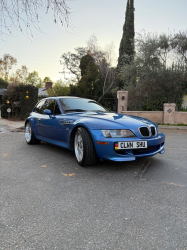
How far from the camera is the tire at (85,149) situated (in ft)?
→ 11.8

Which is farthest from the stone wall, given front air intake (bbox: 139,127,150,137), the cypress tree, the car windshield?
the cypress tree

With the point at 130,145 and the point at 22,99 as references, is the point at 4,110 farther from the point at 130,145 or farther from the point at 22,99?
the point at 130,145

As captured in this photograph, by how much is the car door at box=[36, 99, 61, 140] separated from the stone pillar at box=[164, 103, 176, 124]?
8114 mm

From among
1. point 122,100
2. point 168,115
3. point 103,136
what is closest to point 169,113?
point 168,115

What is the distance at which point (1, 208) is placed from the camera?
2.32 meters

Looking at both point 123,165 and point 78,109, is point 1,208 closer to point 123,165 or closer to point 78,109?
point 123,165

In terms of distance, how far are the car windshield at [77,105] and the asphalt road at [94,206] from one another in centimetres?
133

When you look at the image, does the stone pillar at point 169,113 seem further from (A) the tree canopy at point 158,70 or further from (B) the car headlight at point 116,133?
(B) the car headlight at point 116,133

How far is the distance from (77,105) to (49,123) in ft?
2.61

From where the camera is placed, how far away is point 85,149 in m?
3.59

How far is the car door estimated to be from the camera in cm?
473

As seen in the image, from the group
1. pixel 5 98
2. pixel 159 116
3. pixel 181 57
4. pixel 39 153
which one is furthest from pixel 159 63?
pixel 39 153

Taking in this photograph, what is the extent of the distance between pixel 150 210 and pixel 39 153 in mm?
3394


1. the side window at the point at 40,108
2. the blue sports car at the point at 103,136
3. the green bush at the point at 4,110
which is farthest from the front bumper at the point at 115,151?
the green bush at the point at 4,110
